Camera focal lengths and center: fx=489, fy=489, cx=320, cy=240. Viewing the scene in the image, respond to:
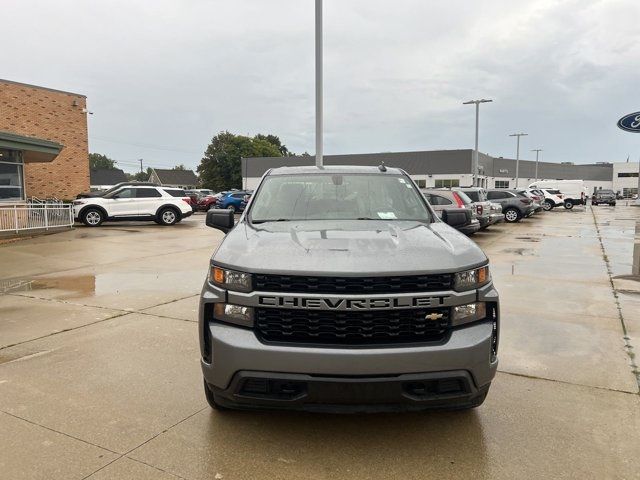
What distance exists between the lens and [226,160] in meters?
84.8

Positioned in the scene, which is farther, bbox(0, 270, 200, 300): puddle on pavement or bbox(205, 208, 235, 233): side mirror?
bbox(0, 270, 200, 300): puddle on pavement

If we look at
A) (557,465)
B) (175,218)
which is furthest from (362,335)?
(175,218)

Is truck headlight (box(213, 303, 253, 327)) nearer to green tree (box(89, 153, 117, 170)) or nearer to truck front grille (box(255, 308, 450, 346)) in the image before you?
truck front grille (box(255, 308, 450, 346))

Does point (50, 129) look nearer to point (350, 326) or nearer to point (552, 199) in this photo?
point (350, 326)

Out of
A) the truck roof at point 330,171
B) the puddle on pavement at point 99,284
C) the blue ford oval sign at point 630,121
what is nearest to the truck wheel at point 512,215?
the blue ford oval sign at point 630,121

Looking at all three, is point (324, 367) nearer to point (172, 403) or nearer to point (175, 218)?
point (172, 403)

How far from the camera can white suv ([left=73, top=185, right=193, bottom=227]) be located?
738 inches

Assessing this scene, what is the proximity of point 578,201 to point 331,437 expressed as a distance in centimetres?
4100

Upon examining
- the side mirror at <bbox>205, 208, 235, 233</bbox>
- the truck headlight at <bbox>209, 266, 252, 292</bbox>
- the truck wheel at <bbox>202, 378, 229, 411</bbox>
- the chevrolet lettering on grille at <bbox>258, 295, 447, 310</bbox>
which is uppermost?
the side mirror at <bbox>205, 208, 235, 233</bbox>

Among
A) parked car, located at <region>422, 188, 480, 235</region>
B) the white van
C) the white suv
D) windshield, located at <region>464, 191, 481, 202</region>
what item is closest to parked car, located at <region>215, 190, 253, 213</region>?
the white suv

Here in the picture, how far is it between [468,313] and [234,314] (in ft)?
4.58

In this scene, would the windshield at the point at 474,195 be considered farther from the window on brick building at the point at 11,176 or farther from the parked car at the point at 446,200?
the window on brick building at the point at 11,176

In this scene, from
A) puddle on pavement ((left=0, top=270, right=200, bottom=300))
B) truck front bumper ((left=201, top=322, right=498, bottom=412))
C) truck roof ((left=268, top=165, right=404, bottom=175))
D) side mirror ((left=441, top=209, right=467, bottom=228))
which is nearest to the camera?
truck front bumper ((left=201, top=322, right=498, bottom=412))

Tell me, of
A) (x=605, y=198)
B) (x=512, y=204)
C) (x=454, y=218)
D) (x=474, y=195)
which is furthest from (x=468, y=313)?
(x=605, y=198)
